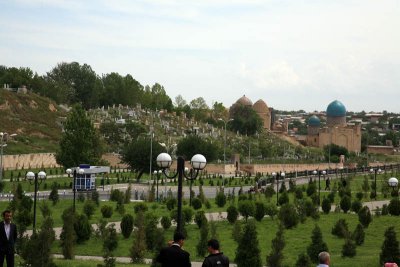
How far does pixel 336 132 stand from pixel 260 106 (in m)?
14.8

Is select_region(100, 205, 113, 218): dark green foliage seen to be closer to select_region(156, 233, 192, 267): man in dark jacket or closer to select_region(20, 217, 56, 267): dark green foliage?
select_region(20, 217, 56, 267): dark green foliage

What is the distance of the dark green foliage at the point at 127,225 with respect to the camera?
70.2ft

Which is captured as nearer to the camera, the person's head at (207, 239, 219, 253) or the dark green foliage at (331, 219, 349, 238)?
the person's head at (207, 239, 219, 253)

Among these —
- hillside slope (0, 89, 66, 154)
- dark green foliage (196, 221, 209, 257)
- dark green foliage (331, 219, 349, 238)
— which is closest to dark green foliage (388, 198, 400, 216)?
dark green foliage (331, 219, 349, 238)

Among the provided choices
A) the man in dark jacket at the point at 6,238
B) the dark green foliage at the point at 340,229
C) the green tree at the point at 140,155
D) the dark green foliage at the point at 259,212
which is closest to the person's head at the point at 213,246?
the man in dark jacket at the point at 6,238

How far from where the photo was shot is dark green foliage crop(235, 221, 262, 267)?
15180 mm

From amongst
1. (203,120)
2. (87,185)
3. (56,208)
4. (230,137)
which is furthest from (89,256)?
(203,120)

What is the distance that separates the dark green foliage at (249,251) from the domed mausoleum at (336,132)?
88657 mm

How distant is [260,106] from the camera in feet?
Result: 389

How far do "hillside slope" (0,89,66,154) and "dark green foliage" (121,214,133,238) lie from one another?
42826mm

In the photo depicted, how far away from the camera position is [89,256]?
18625 millimetres

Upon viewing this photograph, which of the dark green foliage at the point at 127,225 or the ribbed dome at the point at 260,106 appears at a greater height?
the ribbed dome at the point at 260,106

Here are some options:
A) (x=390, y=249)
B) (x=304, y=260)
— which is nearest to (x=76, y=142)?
(x=390, y=249)

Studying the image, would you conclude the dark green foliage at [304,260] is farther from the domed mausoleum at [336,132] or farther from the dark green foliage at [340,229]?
the domed mausoleum at [336,132]
